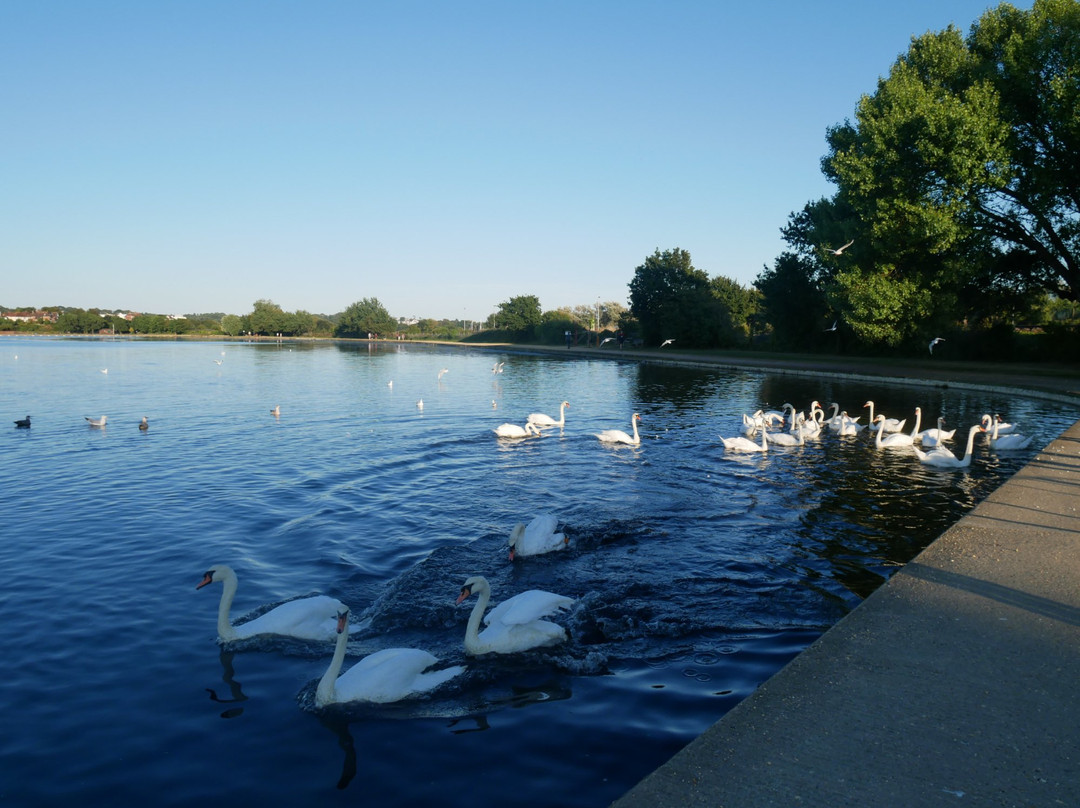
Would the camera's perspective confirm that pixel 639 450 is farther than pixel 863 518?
Yes

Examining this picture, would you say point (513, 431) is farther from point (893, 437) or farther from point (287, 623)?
point (287, 623)

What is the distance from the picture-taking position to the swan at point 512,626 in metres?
6.63

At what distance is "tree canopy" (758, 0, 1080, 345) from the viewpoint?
29.6m

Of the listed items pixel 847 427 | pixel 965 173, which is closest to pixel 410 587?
pixel 847 427

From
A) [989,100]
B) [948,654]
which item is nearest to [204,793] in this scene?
[948,654]

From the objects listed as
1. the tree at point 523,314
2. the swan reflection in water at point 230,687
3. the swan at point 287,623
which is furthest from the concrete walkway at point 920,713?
the tree at point 523,314

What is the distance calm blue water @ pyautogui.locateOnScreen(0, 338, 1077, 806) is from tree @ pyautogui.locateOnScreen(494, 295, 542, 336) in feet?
303

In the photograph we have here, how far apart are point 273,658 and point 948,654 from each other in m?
5.64

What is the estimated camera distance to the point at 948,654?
192 inches

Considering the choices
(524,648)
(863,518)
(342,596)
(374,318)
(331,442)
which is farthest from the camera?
(374,318)

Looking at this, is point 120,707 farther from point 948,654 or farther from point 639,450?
point 639,450

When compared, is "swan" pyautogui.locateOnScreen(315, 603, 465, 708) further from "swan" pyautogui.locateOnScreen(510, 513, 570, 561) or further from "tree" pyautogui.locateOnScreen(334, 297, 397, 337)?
"tree" pyautogui.locateOnScreen(334, 297, 397, 337)

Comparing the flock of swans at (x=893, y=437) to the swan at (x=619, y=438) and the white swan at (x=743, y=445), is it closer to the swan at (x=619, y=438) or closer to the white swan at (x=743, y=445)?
the white swan at (x=743, y=445)

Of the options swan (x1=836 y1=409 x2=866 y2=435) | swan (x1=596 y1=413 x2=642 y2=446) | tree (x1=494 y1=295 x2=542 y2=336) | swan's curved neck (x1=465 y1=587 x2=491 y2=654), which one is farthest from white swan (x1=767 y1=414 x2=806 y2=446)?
tree (x1=494 y1=295 x2=542 y2=336)
